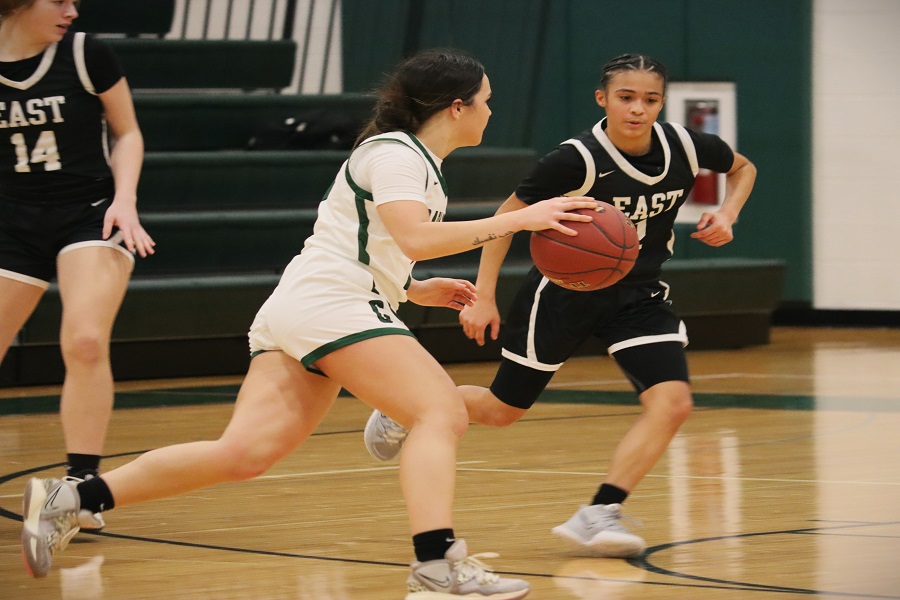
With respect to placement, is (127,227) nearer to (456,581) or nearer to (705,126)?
(456,581)

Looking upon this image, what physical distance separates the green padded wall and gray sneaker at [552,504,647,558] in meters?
7.69

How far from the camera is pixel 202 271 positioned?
9.35 metres

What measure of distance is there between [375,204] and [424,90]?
1.10ft

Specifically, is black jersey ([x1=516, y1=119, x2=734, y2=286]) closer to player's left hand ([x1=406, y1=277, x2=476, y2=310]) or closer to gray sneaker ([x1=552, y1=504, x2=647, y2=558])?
player's left hand ([x1=406, y1=277, x2=476, y2=310])

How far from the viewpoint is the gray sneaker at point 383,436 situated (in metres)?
4.10

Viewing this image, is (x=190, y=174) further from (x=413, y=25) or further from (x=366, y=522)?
(x=366, y=522)

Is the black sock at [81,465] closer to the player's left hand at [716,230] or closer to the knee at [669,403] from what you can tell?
the knee at [669,403]

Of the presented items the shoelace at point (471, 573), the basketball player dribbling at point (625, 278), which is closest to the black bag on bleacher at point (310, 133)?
the basketball player dribbling at point (625, 278)

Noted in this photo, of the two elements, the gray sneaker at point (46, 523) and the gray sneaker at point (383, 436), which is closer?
the gray sneaker at point (46, 523)

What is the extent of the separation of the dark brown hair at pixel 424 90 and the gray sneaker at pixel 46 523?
1096 millimetres

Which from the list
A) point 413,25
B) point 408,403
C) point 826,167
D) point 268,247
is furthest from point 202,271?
point 408,403

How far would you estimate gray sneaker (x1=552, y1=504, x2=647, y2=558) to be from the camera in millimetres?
3609

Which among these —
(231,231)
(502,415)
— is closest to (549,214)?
(502,415)

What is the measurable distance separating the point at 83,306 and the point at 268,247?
5432 millimetres
